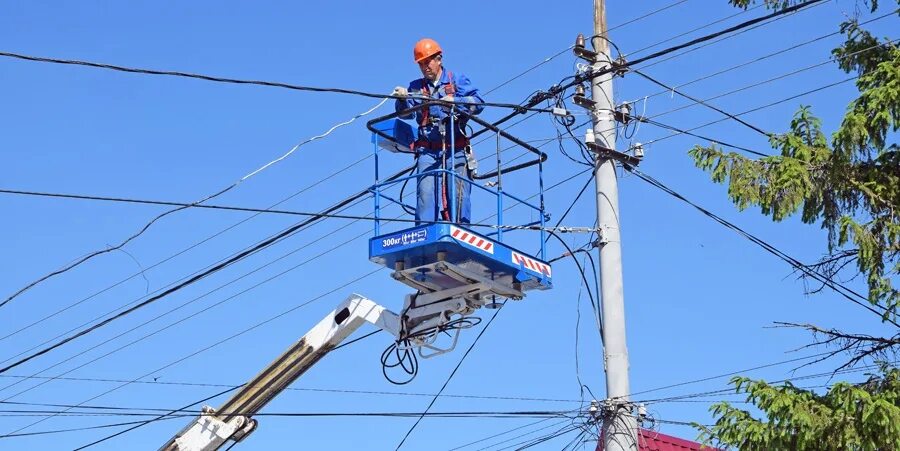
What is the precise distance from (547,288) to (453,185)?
156 cm

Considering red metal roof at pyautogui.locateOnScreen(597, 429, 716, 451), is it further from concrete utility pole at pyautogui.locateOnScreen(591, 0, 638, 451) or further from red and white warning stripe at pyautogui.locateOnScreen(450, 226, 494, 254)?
red and white warning stripe at pyautogui.locateOnScreen(450, 226, 494, 254)

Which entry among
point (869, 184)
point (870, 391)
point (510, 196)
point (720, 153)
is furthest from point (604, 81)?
point (870, 391)

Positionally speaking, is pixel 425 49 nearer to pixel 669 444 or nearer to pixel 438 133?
pixel 438 133

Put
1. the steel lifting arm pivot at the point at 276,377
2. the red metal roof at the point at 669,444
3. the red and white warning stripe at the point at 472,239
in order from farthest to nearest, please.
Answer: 1. the red metal roof at the point at 669,444
2. the steel lifting arm pivot at the point at 276,377
3. the red and white warning stripe at the point at 472,239

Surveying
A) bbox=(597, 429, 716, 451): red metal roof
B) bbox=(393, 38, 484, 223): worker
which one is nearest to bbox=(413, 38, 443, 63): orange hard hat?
bbox=(393, 38, 484, 223): worker

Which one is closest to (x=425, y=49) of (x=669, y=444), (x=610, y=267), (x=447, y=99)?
(x=447, y=99)

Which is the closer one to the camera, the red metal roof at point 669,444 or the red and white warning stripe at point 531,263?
the red and white warning stripe at point 531,263

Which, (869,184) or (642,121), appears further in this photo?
(642,121)

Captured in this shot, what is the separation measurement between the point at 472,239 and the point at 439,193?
0.71m

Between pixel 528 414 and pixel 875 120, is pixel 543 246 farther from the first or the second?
pixel 875 120

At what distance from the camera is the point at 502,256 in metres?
13.3

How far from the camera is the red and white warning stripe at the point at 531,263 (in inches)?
531

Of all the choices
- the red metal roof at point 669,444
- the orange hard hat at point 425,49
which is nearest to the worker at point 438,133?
the orange hard hat at point 425,49

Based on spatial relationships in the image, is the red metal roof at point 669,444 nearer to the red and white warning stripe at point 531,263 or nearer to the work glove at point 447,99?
the red and white warning stripe at point 531,263
